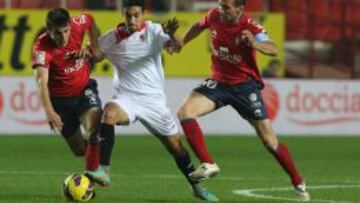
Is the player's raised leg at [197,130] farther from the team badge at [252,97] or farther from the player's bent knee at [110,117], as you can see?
the player's bent knee at [110,117]

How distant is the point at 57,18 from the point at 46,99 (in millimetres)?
850

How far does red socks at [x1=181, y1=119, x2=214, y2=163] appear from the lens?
11.6 metres

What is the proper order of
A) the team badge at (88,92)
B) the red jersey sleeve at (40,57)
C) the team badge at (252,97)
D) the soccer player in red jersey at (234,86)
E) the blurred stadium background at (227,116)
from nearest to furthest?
1. the red jersey sleeve at (40,57)
2. the soccer player in red jersey at (234,86)
3. the team badge at (252,97)
4. the team badge at (88,92)
5. the blurred stadium background at (227,116)

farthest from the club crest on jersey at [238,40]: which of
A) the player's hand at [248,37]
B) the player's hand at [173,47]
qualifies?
the player's hand at [173,47]

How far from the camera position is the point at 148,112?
11797mm

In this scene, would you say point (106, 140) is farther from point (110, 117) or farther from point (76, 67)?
point (76, 67)

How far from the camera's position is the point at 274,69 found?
25094 millimetres

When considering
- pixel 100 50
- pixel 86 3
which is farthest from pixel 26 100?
pixel 100 50

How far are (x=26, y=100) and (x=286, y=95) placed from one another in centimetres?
555

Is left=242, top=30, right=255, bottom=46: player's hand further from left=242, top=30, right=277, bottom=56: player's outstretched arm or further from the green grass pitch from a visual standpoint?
the green grass pitch

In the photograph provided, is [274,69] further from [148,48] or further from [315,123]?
[148,48]

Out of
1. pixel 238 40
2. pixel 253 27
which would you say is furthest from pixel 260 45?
pixel 238 40

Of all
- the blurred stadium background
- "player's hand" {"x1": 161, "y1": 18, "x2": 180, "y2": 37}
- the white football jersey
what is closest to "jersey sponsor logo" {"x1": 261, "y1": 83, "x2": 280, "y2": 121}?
the blurred stadium background

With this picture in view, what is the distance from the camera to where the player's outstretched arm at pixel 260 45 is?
1136cm
